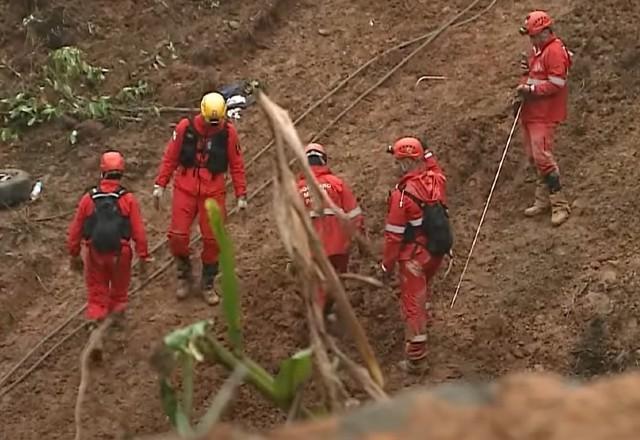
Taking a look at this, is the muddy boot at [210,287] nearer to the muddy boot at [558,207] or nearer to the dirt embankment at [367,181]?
the dirt embankment at [367,181]

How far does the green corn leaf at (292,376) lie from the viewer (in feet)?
13.0

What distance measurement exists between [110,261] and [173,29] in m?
6.02

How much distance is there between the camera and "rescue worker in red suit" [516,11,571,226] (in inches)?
388

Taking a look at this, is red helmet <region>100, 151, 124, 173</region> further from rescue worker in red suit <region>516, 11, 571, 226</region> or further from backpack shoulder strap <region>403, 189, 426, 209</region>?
rescue worker in red suit <region>516, 11, 571, 226</region>

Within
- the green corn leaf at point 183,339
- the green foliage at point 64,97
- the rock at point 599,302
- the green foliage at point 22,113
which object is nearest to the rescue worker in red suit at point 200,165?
the rock at point 599,302

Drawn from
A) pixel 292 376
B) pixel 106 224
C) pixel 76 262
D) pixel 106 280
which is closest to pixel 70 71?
pixel 76 262

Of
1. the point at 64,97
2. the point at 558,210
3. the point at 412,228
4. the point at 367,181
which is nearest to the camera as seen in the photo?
the point at 412,228

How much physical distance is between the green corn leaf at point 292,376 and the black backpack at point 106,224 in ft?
17.1

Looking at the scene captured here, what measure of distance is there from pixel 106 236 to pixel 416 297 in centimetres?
242

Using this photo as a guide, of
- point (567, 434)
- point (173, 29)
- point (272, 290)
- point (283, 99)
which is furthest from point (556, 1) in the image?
point (567, 434)

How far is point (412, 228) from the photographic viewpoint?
350 inches

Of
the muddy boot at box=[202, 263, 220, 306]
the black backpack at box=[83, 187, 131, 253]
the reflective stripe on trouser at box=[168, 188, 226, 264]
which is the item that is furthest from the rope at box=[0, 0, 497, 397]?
the black backpack at box=[83, 187, 131, 253]

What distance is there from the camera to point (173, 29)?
1466cm

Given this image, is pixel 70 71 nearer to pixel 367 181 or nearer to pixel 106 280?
pixel 367 181
